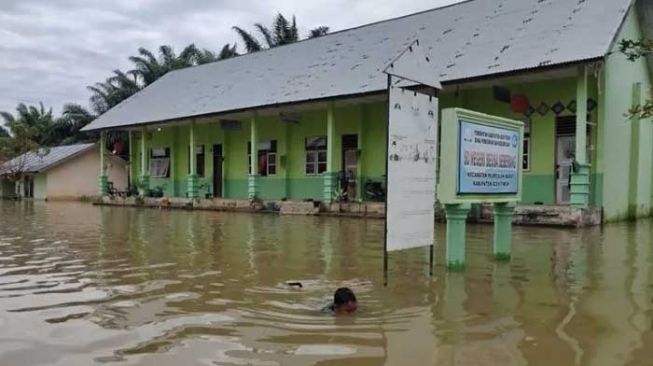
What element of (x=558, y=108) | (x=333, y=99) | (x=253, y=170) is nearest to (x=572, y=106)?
(x=558, y=108)

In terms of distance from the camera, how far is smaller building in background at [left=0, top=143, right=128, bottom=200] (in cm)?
3906

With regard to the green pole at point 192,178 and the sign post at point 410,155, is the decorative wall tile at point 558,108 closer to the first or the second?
the sign post at point 410,155

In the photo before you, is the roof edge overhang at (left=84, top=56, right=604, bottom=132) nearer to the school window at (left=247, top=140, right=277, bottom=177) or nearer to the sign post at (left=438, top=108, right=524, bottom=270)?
the school window at (left=247, top=140, right=277, bottom=177)

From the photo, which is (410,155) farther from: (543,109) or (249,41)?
(249,41)

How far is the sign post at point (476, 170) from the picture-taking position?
22.6 ft

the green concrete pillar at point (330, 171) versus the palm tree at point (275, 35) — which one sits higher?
the palm tree at point (275, 35)

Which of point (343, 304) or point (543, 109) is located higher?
point (543, 109)

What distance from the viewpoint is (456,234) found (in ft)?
24.3

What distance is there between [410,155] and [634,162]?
13.2 metres

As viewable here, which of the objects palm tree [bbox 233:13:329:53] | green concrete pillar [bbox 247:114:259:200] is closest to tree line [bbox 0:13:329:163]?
Result: palm tree [bbox 233:13:329:53]

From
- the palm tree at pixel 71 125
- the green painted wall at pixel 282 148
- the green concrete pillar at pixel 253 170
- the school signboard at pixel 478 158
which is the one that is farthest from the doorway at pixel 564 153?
the palm tree at pixel 71 125

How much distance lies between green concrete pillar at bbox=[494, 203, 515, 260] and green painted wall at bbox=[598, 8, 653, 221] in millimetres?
8325

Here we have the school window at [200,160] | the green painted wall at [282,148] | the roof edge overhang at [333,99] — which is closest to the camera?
the roof edge overhang at [333,99]

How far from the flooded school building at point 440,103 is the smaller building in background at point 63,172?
27.5ft
